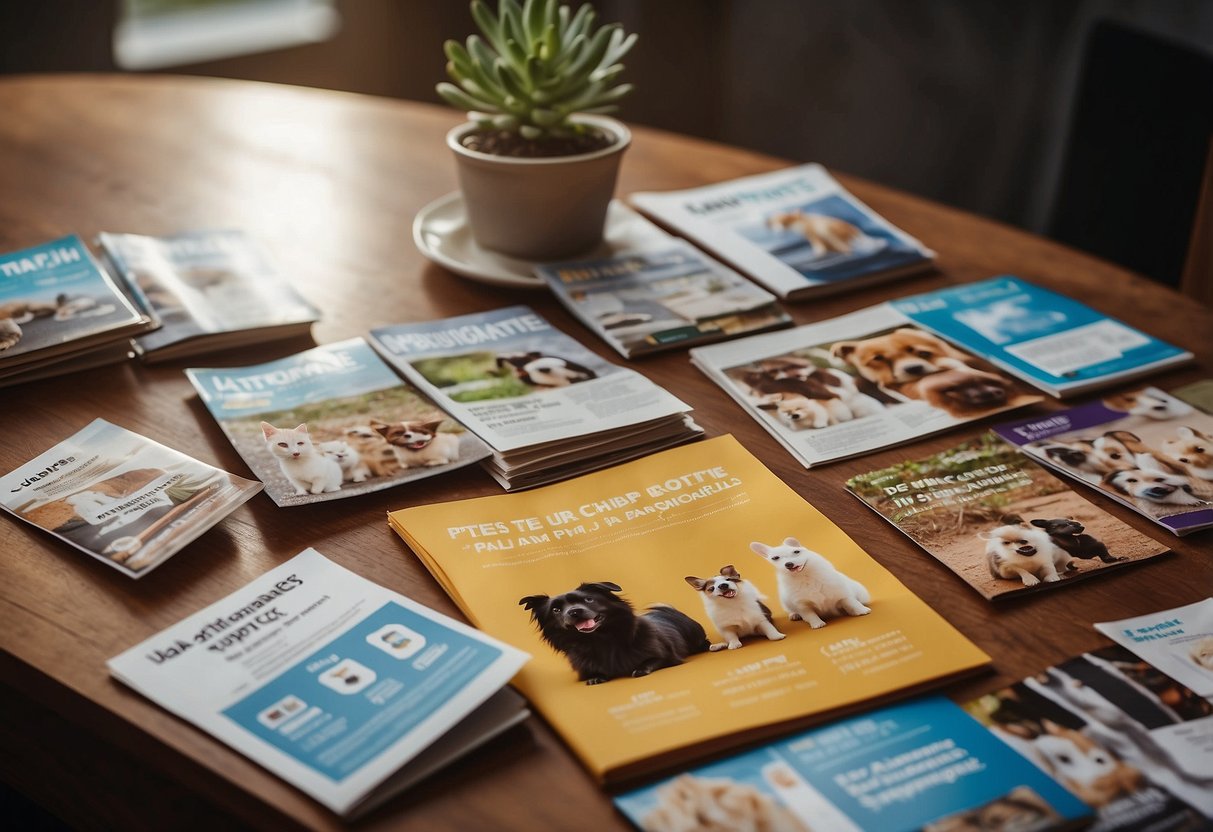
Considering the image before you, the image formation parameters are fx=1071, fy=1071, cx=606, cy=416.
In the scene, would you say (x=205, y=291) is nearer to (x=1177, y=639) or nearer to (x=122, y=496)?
(x=122, y=496)

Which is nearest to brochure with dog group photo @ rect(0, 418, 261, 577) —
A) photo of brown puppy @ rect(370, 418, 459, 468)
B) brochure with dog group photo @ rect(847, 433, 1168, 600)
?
photo of brown puppy @ rect(370, 418, 459, 468)

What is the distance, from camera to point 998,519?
854mm

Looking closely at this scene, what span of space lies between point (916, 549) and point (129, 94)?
4.92 ft

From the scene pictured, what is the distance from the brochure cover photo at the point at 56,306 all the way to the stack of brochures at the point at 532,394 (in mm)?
260

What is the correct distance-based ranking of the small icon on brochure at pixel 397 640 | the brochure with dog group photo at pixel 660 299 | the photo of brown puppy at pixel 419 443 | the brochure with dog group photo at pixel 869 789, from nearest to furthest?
the brochure with dog group photo at pixel 869 789 < the small icon on brochure at pixel 397 640 < the photo of brown puppy at pixel 419 443 < the brochure with dog group photo at pixel 660 299

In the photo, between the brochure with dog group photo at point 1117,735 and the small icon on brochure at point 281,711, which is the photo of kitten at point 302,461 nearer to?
the small icon on brochure at point 281,711

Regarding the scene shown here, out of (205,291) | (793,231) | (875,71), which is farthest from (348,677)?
(875,71)

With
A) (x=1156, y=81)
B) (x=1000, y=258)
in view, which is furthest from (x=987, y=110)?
(x=1000, y=258)

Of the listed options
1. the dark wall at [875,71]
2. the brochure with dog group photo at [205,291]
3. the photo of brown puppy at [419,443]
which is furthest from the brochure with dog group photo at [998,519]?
the dark wall at [875,71]

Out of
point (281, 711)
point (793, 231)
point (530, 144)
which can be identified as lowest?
point (281, 711)

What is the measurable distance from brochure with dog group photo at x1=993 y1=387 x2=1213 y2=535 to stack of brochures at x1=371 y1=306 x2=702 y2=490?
0.32 metres

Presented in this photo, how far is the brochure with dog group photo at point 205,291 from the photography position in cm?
107

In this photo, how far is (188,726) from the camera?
0.65 m

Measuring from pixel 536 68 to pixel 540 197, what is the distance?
14 cm
